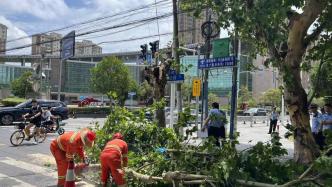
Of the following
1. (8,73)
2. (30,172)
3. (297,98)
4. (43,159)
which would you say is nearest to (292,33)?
(297,98)

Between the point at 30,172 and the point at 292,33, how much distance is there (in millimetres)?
6999

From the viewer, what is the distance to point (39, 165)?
40.1ft

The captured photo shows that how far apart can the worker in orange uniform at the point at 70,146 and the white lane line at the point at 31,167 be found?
7.78ft

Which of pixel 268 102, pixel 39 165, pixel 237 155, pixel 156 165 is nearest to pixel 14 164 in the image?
pixel 39 165

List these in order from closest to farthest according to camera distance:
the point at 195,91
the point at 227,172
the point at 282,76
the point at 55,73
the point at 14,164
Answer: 1. the point at 227,172
2. the point at 282,76
3. the point at 14,164
4. the point at 195,91
5. the point at 55,73

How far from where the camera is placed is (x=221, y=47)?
1184 centimetres

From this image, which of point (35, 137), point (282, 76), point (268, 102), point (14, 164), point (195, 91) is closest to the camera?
point (282, 76)

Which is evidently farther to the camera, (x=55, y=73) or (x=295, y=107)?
(x=55, y=73)

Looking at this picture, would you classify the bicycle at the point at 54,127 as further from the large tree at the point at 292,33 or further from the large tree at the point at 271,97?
the large tree at the point at 271,97

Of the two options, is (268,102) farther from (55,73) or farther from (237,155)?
Answer: (237,155)

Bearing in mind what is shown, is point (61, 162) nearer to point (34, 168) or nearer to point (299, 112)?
point (34, 168)

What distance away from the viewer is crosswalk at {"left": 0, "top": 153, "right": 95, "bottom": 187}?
956 cm

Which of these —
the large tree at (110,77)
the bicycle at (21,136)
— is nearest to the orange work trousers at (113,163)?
the bicycle at (21,136)

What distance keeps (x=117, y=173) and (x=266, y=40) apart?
353 centimetres
